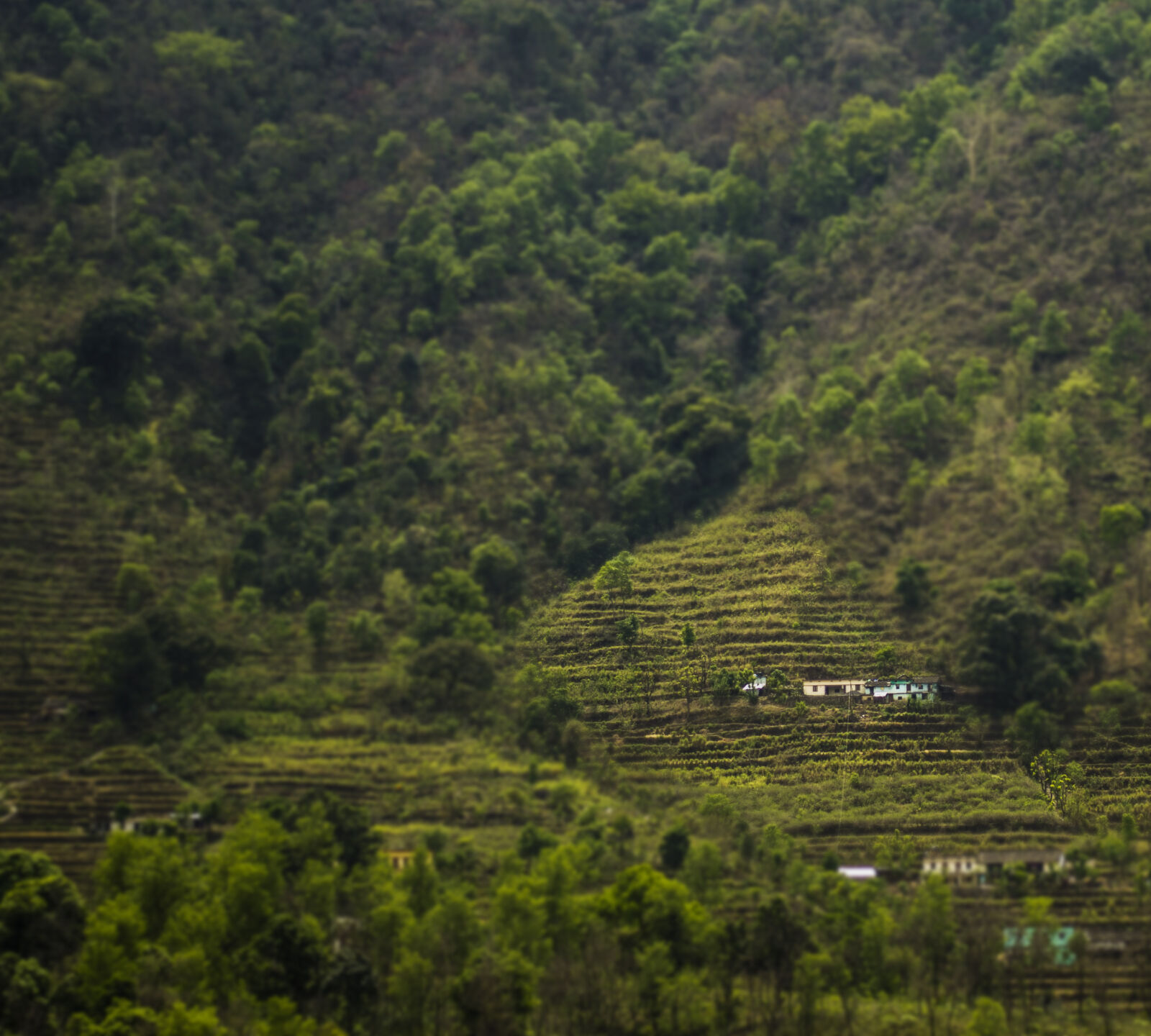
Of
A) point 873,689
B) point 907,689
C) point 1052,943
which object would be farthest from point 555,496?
point 1052,943

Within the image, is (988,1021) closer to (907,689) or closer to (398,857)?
(907,689)

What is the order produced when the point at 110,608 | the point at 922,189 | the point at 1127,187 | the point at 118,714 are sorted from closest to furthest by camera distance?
the point at 118,714 → the point at 110,608 → the point at 1127,187 → the point at 922,189

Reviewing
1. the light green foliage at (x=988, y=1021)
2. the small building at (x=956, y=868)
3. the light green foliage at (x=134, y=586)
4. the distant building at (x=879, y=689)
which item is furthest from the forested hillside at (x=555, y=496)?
the distant building at (x=879, y=689)

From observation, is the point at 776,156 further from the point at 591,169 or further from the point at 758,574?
the point at 758,574

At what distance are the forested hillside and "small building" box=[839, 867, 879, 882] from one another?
1.87 feet

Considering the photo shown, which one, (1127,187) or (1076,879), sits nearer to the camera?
(1076,879)

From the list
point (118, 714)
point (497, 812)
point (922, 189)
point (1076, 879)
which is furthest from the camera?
point (922, 189)

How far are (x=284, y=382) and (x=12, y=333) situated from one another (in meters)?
6.34

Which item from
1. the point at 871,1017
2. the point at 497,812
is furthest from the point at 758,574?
the point at 871,1017

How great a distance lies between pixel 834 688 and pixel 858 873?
426 cm

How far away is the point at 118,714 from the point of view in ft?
99.8

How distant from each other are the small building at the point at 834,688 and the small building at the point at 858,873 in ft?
12.7

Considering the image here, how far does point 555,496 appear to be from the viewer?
33688 millimetres

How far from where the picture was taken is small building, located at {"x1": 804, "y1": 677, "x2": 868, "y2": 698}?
87.7 ft
